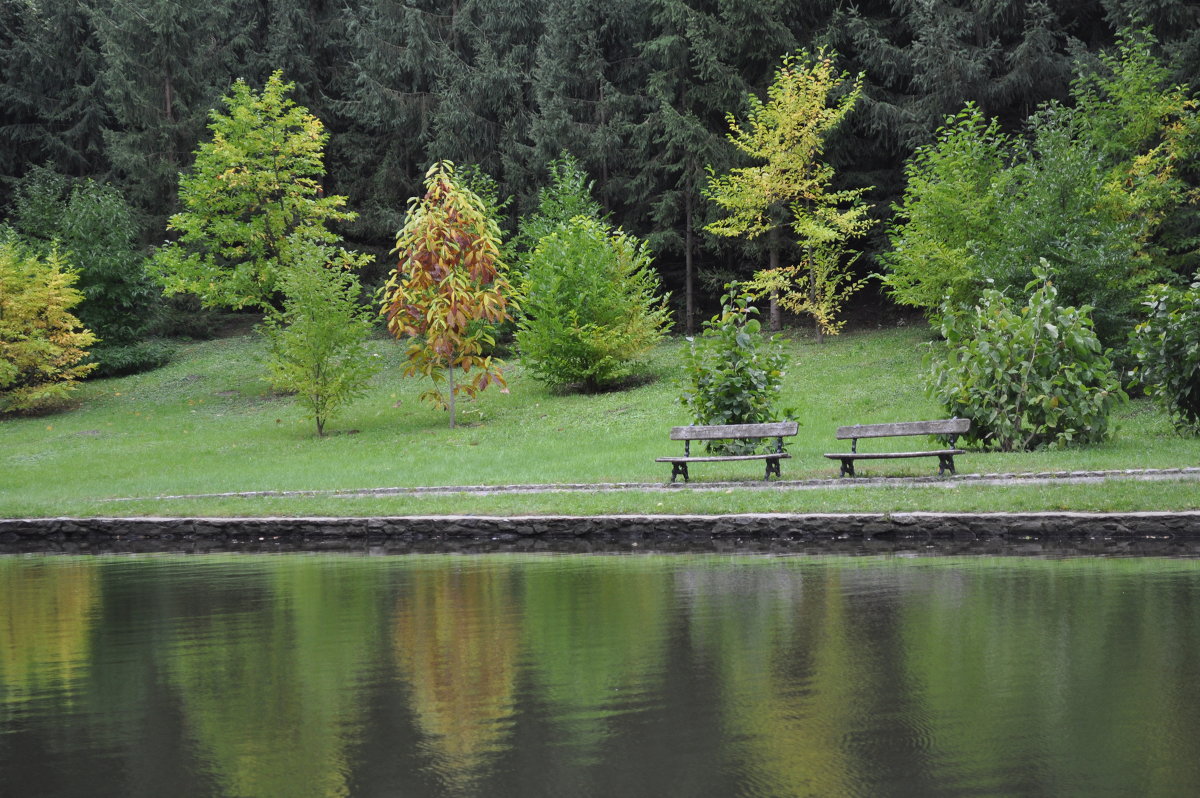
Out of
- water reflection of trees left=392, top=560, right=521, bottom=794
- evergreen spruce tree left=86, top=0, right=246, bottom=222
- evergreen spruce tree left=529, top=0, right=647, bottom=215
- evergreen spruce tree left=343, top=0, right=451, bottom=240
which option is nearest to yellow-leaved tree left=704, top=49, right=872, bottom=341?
evergreen spruce tree left=529, top=0, right=647, bottom=215

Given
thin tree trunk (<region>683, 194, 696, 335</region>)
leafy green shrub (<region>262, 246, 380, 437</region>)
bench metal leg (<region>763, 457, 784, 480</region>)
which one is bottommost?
bench metal leg (<region>763, 457, 784, 480</region>)

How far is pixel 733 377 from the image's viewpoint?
1816 centimetres

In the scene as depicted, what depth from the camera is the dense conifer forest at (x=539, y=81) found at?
34.8 m

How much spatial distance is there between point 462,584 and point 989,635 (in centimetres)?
510

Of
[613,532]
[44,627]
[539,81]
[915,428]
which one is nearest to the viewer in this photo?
[44,627]

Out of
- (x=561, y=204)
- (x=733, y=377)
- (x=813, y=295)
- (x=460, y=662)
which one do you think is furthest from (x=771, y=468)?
(x=561, y=204)

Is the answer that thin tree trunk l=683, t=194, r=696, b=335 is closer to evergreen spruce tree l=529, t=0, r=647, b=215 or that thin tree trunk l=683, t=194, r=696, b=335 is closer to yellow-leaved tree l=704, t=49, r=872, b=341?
evergreen spruce tree l=529, t=0, r=647, b=215

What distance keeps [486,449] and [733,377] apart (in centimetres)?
683

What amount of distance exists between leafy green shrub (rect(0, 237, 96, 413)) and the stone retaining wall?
17.4 metres

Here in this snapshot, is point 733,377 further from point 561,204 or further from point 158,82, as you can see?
point 158,82

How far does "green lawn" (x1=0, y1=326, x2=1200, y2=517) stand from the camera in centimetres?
1377

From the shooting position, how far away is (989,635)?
745cm

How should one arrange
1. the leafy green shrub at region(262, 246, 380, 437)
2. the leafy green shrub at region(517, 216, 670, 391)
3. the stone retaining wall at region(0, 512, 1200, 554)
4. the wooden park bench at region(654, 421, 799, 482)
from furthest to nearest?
1. the leafy green shrub at region(517, 216, 670, 391)
2. the leafy green shrub at region(262, 246, 380, 437)
3. the wooden park bench at region(654, 421, 799, 482)
4. the stone retaining wall at region(0, 512, 1200, 554)

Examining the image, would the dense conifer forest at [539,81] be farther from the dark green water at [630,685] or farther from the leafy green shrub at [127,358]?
the dark green water at [630,685]
